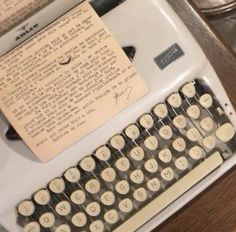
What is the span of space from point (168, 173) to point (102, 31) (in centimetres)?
35

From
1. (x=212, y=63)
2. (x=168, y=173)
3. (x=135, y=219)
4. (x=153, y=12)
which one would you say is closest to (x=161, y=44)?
(x=153, y=12)

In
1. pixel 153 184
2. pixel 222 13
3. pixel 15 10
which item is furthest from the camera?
pixel 222 13

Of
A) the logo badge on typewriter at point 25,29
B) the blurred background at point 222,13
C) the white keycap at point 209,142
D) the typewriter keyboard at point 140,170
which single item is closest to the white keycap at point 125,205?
the typewriter keyboard at point 140,170

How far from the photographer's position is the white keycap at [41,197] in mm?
1153

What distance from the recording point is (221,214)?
4.17ft

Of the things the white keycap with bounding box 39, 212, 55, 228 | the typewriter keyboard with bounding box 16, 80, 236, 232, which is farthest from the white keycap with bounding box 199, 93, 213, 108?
the white keycap with bounding box 39, 212, 55, 228

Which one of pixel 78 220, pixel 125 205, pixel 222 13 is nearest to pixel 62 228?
pixel 78 220

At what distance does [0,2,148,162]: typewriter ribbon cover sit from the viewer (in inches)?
43.3

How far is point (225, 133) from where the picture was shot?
1.21 m

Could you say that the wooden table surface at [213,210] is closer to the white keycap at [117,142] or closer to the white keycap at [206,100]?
the white keycap at [206,100]

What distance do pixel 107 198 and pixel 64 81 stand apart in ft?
0.92

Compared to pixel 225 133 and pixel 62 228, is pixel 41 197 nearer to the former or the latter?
pixel 62 228

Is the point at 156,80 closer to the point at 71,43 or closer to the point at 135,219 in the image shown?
the point at 71,43

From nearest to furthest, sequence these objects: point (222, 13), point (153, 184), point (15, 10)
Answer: point (15, 10) → point (153, 184) → point (222, 13)
